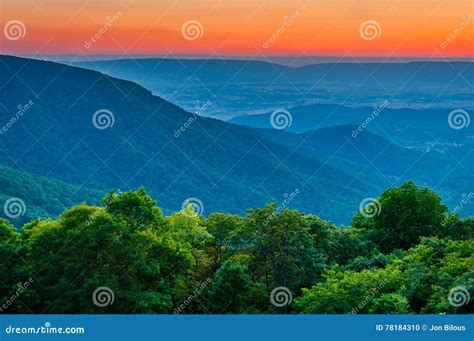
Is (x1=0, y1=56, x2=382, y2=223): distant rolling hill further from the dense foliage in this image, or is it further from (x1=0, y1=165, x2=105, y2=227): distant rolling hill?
the dense foliage

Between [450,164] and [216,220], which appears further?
[450,164]

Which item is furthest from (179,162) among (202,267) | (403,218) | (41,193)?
(202,267)

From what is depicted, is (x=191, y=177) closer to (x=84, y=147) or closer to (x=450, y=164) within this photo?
(x=84, y=147)

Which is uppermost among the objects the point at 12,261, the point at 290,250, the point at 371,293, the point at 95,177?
the point at 95,177

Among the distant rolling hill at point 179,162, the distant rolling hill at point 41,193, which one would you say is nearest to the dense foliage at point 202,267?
the distant rolling hill at point 41,193

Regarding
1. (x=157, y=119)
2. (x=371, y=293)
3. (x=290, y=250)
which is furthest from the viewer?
(x=157, y=119)

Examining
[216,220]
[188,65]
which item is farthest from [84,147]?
[216,220]
